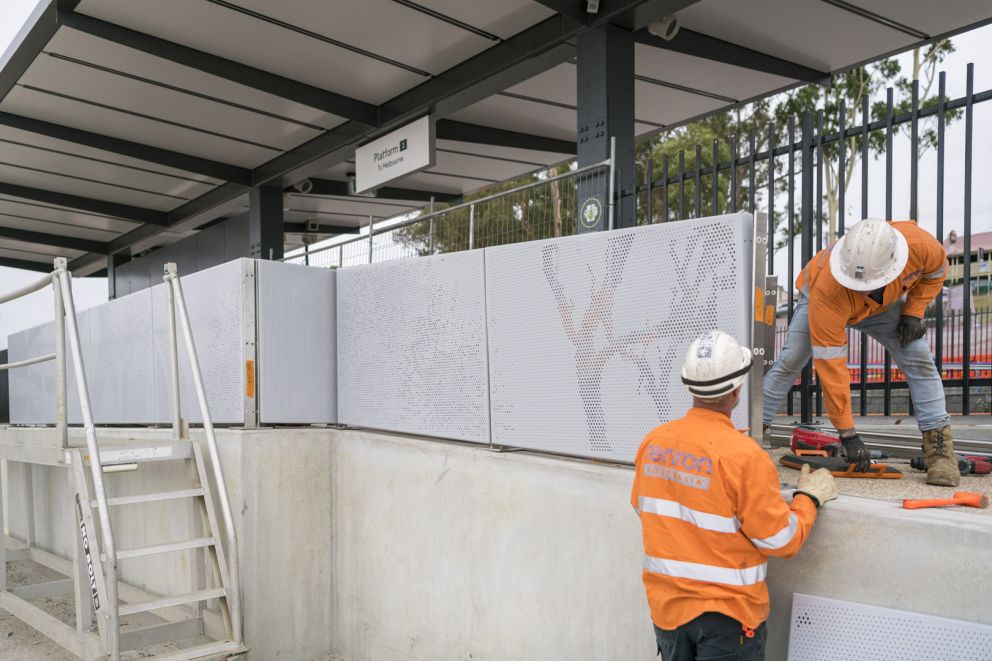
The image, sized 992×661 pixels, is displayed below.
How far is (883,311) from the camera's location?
14.8 feet

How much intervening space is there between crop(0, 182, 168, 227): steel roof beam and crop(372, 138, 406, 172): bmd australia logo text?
768 cm

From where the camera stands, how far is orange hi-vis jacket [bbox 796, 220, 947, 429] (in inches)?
171

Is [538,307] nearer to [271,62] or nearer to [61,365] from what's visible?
[61,365]

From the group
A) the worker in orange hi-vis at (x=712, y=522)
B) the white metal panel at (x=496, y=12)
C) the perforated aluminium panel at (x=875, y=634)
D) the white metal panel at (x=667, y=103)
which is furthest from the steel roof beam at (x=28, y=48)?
the perforated aluminium panel at (x=875, y=634)

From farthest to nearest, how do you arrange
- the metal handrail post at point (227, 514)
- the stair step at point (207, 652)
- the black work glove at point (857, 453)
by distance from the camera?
the metal handrail post at point (227, 514)
the stair step at point (207, 652)
the black work glove at point (857, 453)

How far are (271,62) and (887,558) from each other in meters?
8.34

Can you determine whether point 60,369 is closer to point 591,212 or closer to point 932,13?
point 591,212

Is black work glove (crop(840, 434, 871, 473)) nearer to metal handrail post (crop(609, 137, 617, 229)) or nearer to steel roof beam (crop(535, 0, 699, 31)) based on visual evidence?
metal handrail post (crop(609, 137, 617, 229))

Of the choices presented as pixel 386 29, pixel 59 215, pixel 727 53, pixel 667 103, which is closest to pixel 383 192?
pixel 667 103

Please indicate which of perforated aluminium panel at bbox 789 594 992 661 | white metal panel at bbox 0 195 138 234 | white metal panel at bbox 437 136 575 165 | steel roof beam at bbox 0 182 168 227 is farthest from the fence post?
white metal panel at bbox 0 195 138 234

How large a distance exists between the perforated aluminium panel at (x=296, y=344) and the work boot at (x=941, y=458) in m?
4.46

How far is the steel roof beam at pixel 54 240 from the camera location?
17875 millimetres

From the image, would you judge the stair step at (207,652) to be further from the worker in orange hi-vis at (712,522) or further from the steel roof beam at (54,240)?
the steel roof beam at (54,240)

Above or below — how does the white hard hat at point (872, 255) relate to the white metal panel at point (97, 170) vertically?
below
